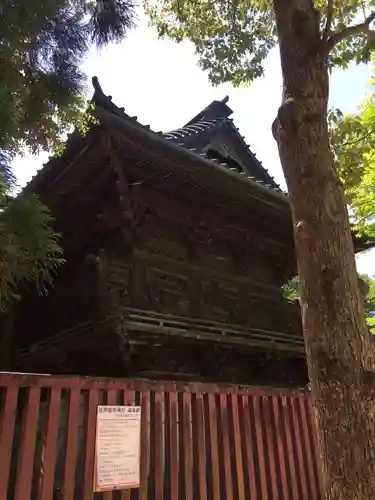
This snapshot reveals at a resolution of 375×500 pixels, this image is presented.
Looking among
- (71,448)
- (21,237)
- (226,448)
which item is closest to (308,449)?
(226,448)

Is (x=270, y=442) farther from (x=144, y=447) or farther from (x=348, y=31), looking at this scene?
(x=348, y=31)

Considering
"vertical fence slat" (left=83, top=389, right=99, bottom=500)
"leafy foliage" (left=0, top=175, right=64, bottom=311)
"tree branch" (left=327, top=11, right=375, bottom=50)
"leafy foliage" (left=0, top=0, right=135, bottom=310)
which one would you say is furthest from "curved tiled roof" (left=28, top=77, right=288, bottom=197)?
"vertical fence slat" (left=83, top=389, right=99, bottom=500)

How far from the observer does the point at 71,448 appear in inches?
132

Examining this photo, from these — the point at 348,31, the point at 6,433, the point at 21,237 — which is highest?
the point at 348,31

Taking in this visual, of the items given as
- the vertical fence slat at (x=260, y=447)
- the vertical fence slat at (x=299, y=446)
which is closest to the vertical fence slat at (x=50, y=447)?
the vertical fence slat at (x=260, y=447)

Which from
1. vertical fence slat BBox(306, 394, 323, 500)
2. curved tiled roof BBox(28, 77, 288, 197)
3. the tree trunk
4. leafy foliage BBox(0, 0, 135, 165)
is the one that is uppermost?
curved tiled roof BBox(28, 77, 288, 197)

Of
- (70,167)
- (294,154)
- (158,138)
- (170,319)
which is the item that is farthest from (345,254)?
(70,167)

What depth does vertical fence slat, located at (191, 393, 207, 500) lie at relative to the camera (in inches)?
156

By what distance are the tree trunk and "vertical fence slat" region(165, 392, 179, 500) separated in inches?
56.2

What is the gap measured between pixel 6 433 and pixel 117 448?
891 mm

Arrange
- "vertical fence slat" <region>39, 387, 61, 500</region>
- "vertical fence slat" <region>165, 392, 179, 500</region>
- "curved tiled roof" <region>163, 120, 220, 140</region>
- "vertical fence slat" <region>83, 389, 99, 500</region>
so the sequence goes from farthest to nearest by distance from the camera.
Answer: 1. "curved tiled roof" <region>163, 120, 220, 140</region>
2. "vertical fence slat" <region>165, 392, 179, 500</region>
3. "vertical fence slat" <region>83, 389, 99, 500</region>
4. "vertical fence slat" <region>39, 387, 61, 500</region>

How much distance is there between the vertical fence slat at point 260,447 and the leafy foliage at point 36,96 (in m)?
2.37

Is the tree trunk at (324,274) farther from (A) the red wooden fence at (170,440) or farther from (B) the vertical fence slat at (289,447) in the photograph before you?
A: (B) the vertical fence slat at (289,447)

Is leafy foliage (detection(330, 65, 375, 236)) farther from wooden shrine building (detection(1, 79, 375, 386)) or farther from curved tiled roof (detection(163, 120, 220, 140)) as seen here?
curved tiled roof (detection(163, 120, 220, 140))
